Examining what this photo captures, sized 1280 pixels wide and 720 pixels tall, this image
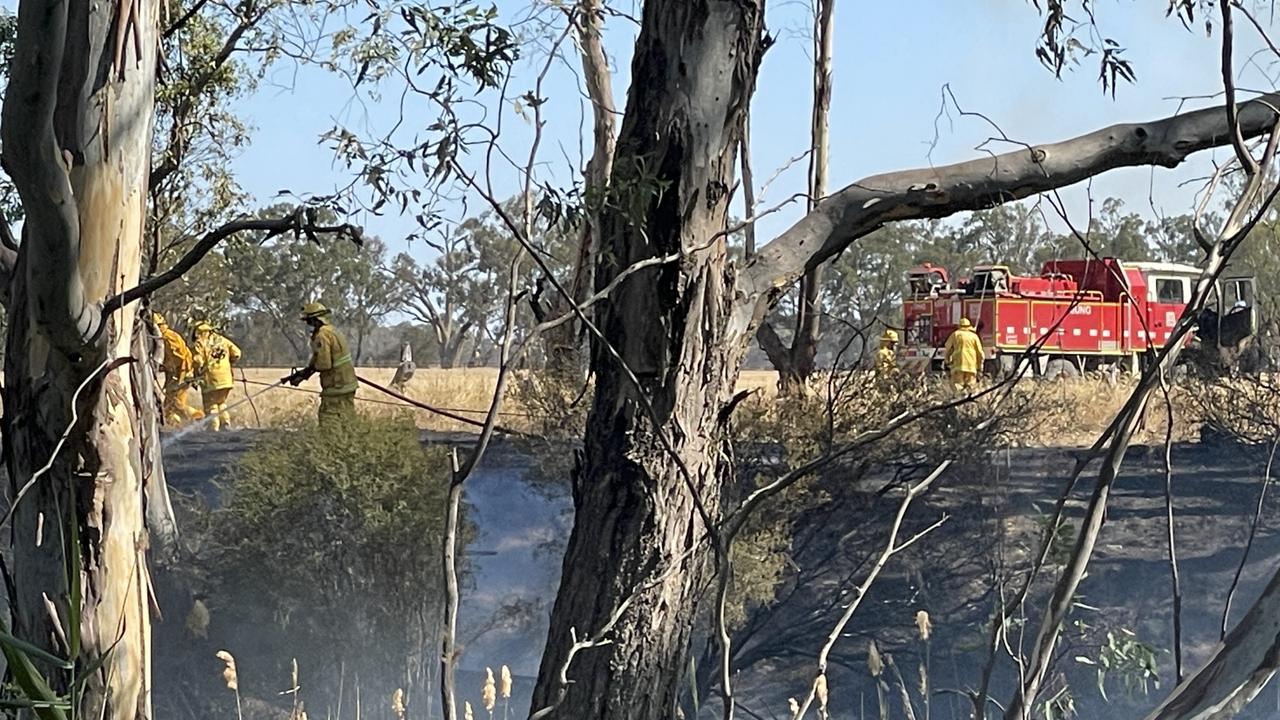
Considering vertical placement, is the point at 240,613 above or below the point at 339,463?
below

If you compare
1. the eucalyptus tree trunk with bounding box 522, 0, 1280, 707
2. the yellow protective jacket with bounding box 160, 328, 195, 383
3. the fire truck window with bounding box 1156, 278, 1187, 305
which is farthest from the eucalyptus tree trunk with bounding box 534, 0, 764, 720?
the fire truck window with bounding box 1156, 278, 1187, 305

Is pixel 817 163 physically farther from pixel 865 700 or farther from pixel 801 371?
pixel 865 700

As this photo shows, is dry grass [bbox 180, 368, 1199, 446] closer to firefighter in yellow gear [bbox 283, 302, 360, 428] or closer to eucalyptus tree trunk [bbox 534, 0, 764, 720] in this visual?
firefighter in yellow gear [bbox 283, 302, 360, 428]

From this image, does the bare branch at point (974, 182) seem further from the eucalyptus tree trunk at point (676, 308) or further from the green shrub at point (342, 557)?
the green shrub at point (342, 557)

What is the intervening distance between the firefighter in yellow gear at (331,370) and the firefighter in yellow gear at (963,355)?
14.6 feet

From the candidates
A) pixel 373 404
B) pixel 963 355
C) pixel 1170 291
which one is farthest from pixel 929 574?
pixel 1170 291

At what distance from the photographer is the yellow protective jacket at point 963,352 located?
1186 centimetres

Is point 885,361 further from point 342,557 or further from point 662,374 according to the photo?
point 662,374

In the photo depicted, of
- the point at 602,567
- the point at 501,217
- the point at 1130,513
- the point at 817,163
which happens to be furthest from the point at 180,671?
the point at 501,217

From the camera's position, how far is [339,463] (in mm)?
9562

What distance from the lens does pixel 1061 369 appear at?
16.2 meters

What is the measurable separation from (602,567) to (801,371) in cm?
654

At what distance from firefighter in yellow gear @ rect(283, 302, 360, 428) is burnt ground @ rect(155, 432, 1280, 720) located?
1.04m

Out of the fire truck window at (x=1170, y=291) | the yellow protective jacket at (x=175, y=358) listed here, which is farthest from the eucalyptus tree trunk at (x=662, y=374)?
the fire truck window at (x=1170, y=291)
